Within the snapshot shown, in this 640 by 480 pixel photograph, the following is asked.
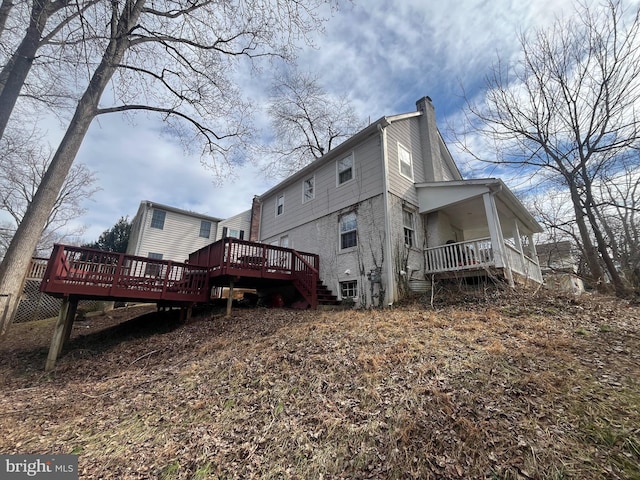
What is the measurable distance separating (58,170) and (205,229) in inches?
584

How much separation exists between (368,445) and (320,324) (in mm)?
3986

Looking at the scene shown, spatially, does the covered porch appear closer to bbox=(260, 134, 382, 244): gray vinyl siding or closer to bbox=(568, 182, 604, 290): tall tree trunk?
bbox=(568, 182, 604, 290): tall tree trunk

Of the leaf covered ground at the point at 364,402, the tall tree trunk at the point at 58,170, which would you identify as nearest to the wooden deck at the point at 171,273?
the tall tree trunk at the point at 58,170

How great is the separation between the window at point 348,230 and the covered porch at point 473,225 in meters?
2.77

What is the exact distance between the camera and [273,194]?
629 inches

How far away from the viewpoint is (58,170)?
25.0 ft

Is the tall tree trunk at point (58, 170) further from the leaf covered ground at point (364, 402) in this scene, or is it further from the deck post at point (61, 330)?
the leaf covered ground at point (364, 402)

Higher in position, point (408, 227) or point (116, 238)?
point (116, 238)

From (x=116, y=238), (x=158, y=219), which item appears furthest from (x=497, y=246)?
(x=116, y=238)

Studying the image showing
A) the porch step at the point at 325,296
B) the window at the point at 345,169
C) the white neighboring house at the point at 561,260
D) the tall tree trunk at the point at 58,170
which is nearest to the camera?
the tall tree trunk at the point at 58,170

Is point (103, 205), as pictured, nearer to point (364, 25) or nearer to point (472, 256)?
point (364, 25)

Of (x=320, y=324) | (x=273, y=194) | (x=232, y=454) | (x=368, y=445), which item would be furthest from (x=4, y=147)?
(x=368, y=445)

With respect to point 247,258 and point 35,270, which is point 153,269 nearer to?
point 247,258

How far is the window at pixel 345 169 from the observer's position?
38.4 ft
